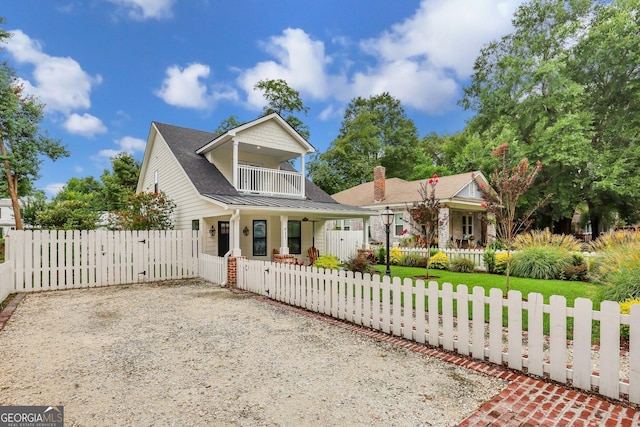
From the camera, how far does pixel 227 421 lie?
2.78 meters

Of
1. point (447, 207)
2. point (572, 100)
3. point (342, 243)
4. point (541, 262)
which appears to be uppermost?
point (572, 100)

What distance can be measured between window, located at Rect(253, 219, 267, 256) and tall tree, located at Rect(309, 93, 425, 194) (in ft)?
63.9

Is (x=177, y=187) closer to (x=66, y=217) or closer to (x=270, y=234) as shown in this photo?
(x=270, y=234)

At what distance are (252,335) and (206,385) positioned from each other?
5.74 ft

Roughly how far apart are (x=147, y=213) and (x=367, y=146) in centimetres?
2834

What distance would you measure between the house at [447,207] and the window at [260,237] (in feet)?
28.5

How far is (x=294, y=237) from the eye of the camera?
15117 mm

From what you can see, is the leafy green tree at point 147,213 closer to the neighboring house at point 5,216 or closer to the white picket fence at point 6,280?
the white picket fence at point 6,280

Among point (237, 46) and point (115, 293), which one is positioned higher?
point (237, 46)

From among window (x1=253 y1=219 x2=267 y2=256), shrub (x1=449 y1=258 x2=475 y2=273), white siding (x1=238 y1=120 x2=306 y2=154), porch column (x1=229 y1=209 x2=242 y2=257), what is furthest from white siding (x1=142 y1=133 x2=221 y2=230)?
shrub (x1=449 y1=258 x2=475 y2=273)

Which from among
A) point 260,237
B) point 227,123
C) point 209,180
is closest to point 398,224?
point 260,237

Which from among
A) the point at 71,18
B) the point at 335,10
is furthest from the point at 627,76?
the point at 71,18

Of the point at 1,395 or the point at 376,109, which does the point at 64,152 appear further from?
the point at 376,109

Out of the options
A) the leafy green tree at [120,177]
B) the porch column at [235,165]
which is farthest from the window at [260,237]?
the leafy green tree at [120,177]
